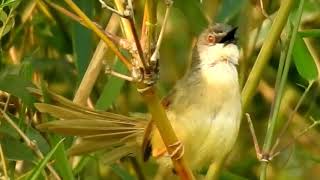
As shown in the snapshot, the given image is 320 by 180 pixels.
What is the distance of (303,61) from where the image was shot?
82.3 inches

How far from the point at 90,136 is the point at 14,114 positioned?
38 cm

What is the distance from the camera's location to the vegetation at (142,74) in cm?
184

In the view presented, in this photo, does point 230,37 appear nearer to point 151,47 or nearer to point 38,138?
point 38,138

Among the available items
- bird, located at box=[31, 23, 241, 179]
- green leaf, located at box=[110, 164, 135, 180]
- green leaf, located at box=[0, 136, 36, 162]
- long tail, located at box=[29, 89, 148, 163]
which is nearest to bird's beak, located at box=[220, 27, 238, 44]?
bird, located at box=[31, 23, 241, 179]

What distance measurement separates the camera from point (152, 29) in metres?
1.52

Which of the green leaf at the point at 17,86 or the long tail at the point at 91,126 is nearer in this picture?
the long tail at the point at 91,126

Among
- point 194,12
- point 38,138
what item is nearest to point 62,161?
point 38,138

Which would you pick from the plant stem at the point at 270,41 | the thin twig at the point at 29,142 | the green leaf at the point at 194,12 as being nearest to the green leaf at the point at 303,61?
the plant stem at the point at 270,41

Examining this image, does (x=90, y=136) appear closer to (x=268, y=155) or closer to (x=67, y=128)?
(x=67, y=128)

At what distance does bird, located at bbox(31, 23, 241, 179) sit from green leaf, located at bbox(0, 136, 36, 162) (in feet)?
→ 0.48

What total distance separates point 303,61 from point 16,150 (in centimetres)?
74

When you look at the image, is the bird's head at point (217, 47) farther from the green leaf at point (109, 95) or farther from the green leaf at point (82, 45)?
the green leaf at point (82, 45)

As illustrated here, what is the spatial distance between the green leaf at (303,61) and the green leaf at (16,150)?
0.69 metres

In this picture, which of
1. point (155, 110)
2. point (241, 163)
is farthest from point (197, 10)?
point (155, 110)
